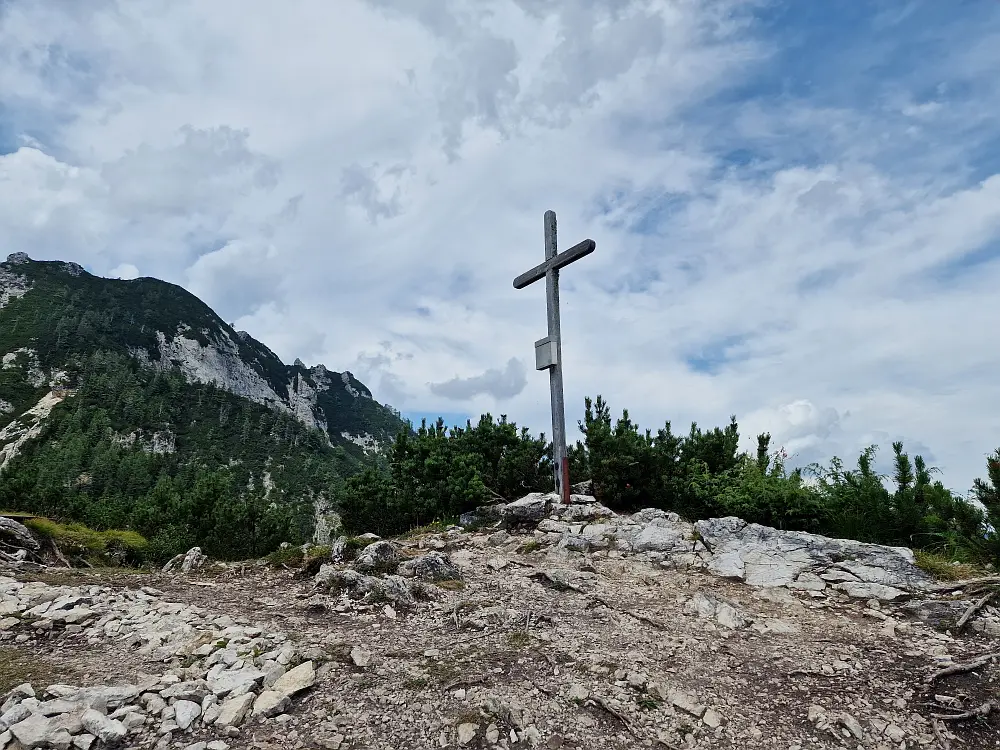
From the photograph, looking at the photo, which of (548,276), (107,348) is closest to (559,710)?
(548,276)

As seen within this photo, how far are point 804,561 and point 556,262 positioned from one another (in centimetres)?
781

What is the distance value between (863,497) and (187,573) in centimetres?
1148

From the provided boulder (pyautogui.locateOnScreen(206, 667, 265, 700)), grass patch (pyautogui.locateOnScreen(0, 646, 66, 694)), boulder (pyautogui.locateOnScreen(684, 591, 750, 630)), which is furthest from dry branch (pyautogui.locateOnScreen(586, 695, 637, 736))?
grass patch (pyautogui.locateOnScreen(0, 646, 66, 694))

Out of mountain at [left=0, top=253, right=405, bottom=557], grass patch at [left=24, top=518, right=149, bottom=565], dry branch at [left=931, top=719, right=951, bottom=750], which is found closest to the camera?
dry branch at [left=931, top=719, right=951, bottom=750]

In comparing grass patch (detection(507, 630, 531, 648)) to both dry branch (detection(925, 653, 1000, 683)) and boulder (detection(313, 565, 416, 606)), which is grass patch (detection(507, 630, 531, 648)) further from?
dry branch (detection(925, 653, 1000, 683))

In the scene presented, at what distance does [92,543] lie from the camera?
1009cm

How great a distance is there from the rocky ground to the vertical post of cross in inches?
129

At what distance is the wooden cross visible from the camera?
1195cm

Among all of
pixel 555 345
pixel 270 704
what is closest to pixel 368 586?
pixel 270 704

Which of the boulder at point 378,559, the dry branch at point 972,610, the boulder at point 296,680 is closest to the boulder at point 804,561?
the dry branch at point 972,610

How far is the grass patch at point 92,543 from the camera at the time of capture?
953cm

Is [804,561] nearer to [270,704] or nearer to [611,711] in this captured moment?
[611,711]

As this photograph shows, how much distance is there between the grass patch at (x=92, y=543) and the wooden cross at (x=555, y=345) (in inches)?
333

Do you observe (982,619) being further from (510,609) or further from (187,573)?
(187,573)
